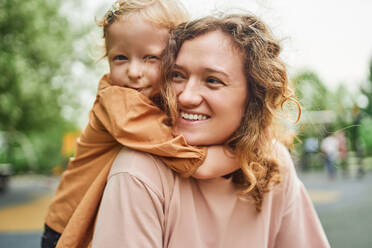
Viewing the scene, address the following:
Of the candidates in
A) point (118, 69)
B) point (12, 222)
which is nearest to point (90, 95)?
point (12, 222)

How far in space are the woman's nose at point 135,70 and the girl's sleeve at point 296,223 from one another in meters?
0.88

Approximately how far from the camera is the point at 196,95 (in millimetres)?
1524

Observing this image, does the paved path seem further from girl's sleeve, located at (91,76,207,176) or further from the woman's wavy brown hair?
girl's sleeve, located at (91,76,207,176)

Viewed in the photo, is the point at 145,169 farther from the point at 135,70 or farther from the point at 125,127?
the point at 135,70

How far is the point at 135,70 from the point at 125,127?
0.42m

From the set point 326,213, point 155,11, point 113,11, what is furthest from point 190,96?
point 326,213

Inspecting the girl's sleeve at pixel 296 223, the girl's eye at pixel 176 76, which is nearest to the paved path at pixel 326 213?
the girl's sleeve at pixel 296 223

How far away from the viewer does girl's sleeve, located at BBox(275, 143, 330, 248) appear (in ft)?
5.58

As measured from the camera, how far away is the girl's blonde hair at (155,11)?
1.87m

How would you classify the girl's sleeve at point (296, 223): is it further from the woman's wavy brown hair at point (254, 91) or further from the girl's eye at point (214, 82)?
the girl's eye at point (214, 82)

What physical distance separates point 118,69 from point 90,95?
436 inches

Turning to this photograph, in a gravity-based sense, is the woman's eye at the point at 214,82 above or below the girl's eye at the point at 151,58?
below

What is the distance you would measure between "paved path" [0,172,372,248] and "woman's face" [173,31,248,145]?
14.2ft

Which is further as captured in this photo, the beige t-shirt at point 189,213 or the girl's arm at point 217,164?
the girl's arm at point 217,164
